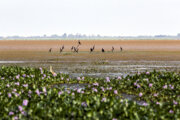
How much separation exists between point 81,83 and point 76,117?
8.07 m

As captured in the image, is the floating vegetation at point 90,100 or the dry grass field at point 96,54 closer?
the floating vegetation at point 90,100

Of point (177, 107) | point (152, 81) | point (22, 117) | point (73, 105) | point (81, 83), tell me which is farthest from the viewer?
point (81, 83)

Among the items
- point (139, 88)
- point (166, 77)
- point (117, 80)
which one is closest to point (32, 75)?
point (117, 80)

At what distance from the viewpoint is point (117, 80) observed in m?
17.2

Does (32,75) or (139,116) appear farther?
(32,75)

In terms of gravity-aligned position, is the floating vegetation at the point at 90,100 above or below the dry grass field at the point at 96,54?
above

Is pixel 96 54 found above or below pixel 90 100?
below

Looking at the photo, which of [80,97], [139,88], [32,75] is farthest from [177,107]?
[32,75]

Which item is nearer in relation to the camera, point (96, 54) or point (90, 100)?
point (90, 100)

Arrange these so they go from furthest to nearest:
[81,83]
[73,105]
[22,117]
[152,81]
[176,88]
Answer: [81,83], [152,81], [176,88], [73,105], [22,117]

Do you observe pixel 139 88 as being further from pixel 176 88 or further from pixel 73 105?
pixel 73 105

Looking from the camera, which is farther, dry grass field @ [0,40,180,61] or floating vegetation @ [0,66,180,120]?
dry grass field @ [0,40,180,61]

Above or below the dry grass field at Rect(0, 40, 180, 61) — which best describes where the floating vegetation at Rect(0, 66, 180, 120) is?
above

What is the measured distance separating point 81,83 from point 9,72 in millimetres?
4224
